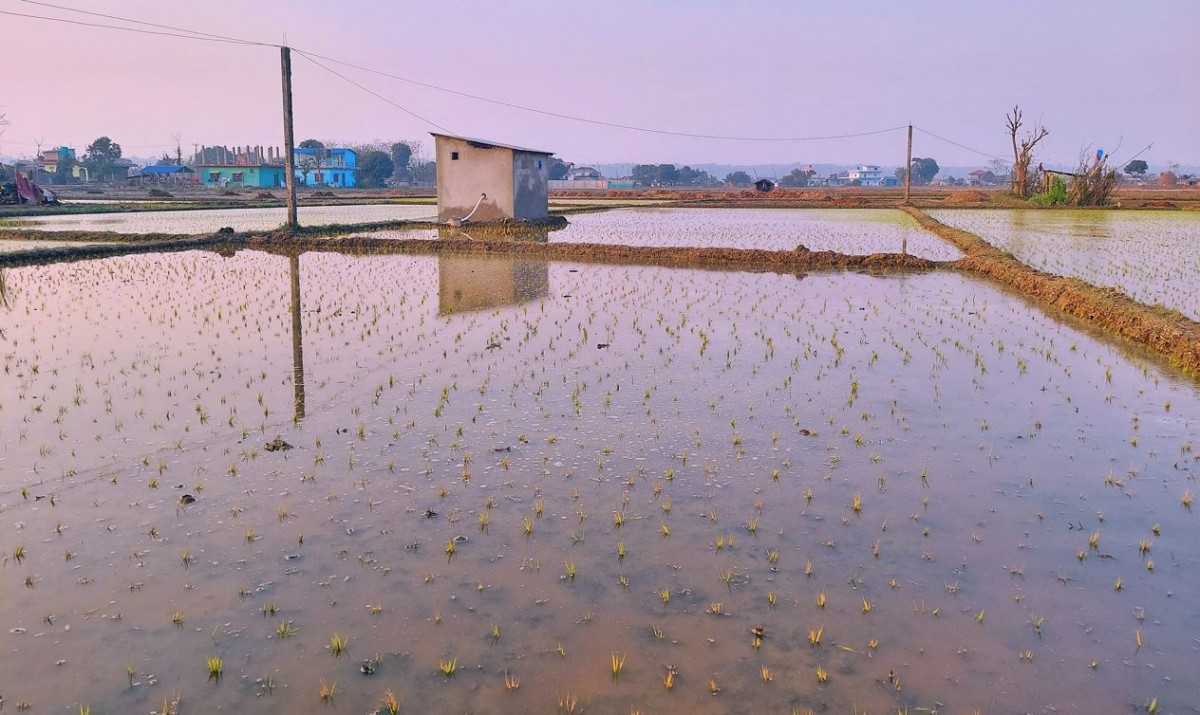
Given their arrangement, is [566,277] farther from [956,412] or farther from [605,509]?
[605,509]

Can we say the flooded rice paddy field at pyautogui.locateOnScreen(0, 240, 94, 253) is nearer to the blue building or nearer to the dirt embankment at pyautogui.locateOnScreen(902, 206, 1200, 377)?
the dirt embankment at pyautogui.locateOnScreen(902, 206, 1200, 377)

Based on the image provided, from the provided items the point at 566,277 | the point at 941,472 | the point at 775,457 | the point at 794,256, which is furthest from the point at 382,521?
the point at 794,256

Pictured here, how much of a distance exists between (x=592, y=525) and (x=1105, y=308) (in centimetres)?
938

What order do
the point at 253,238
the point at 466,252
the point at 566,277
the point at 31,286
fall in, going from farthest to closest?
the point at 253,238
the point at 466,252
the point at 566,277
the point at 31,286

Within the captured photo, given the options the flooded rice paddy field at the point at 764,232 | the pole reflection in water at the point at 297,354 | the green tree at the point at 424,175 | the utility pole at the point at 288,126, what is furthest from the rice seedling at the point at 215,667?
the green tree at the point at 424,175

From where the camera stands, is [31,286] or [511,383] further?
[31,286]

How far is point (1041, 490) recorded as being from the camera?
17.3ft

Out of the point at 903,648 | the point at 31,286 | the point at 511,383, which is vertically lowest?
the point at 903,648

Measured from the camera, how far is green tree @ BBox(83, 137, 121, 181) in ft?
225

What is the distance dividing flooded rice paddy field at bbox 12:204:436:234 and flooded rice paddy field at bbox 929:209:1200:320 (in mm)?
19719

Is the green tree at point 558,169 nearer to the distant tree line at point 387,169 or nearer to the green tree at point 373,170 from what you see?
the distant tree line at point 387,169

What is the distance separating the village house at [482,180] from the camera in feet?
80.4

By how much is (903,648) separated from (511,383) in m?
4.85

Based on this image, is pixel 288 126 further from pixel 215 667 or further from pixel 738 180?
pixel 738 180
